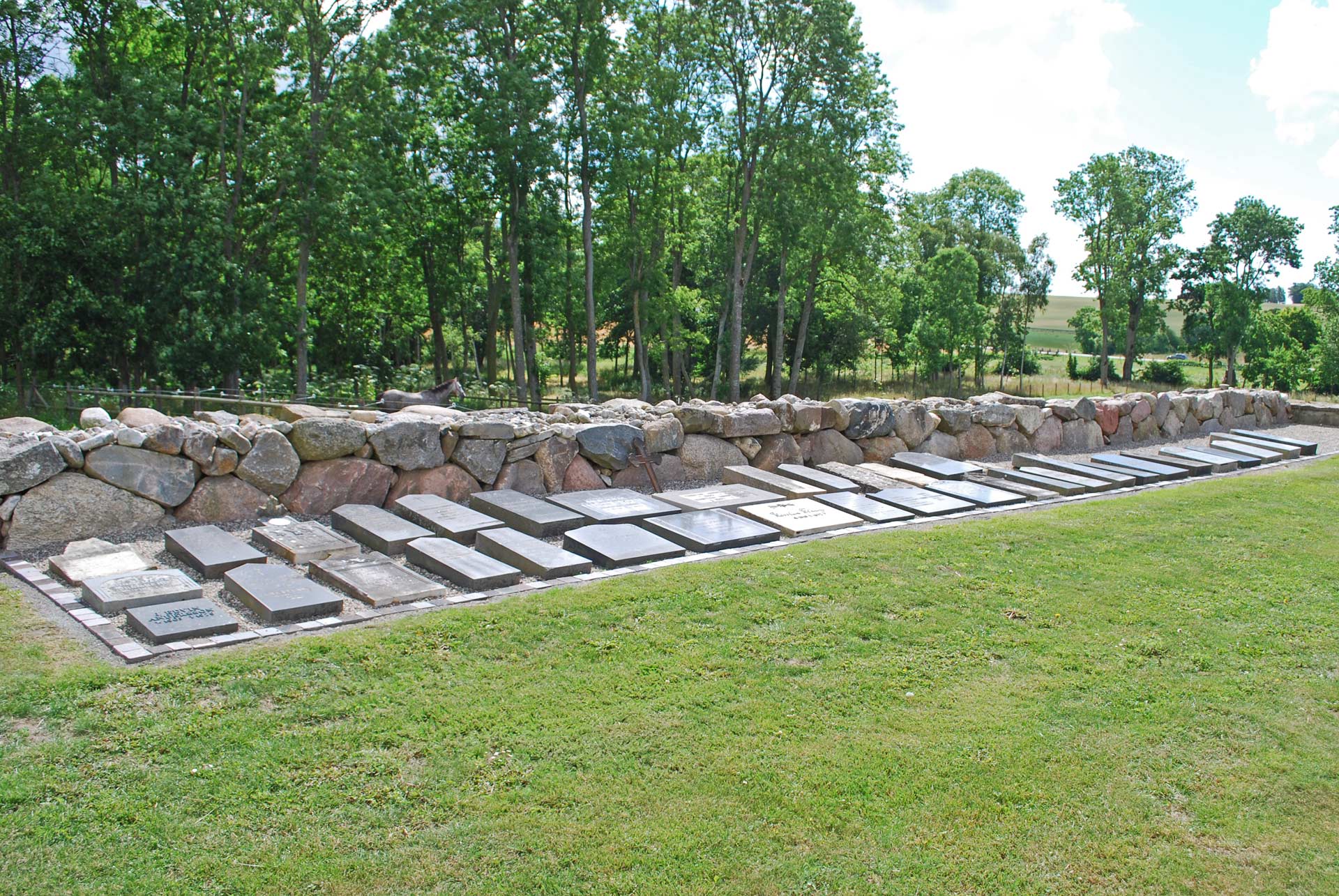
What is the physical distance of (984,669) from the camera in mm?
4879

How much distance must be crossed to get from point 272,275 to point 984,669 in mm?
20804

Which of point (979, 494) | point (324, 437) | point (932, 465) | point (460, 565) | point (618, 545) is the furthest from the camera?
point (932, 465)

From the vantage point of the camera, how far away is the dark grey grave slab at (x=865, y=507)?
8.15m

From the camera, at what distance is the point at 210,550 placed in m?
6.06

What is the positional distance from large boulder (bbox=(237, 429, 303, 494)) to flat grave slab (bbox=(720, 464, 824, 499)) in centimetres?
407

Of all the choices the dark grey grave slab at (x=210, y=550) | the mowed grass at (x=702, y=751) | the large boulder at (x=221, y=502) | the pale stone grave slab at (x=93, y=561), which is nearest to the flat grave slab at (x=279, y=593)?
the dark grey grave slab at (x=210, y=550)

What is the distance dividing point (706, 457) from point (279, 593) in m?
5.14

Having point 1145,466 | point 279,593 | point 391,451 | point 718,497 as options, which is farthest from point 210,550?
point 1145,466

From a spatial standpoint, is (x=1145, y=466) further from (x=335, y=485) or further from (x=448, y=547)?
(x=335, y=485)

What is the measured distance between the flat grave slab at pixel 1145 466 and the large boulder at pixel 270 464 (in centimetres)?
935

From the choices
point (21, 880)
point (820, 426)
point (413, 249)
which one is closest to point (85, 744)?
point (21, 880)

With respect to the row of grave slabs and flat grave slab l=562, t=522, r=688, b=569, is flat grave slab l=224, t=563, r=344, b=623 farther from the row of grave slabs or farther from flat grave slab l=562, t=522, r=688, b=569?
flat grave slab l=562, t=522, r=688, b=569

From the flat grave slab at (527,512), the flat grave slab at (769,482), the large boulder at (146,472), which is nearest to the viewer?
the large boulder at (146,472)

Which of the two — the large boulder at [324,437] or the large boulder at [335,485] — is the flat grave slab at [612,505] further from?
the large boulder at [324,437]
